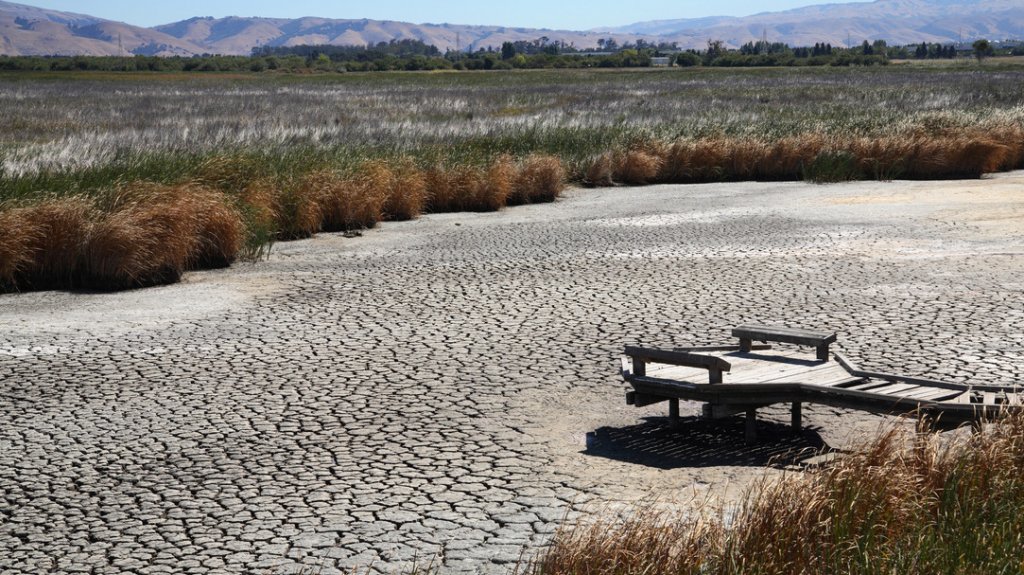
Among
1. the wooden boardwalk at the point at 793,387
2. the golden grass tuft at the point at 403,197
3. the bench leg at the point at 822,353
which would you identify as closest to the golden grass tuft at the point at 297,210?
the golden grass tuft at the point at 403,197

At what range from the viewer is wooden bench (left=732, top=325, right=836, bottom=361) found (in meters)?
8.02

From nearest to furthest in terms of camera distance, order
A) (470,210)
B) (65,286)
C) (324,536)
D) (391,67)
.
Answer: (324,536), (65,286), (470,210), (391,67)

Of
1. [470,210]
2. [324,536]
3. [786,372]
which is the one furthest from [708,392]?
[470,210]

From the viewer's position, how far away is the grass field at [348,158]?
13625mm

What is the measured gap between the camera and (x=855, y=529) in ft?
16.3

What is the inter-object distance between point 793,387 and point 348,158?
14653 millimetres

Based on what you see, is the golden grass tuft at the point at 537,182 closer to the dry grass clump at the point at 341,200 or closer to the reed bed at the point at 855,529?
the dry grass clump at the point at 341,200

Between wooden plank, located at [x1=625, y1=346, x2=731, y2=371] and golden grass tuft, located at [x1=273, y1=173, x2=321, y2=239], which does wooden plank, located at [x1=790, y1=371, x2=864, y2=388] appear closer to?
wooden plank, located at [x1=625, y1=346, x2=731, y2=371]

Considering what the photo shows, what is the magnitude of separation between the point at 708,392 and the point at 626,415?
34.4 inches

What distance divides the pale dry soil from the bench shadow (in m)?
0.02

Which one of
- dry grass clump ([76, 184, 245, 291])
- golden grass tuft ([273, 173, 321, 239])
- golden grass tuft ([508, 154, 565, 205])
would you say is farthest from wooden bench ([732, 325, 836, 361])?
golden grass tuft ([508, 154, 565, 205])

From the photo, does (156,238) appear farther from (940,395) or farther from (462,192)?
(940,395)

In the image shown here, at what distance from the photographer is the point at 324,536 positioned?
5801 millimetres

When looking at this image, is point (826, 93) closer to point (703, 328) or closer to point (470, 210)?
point (470, 210)
